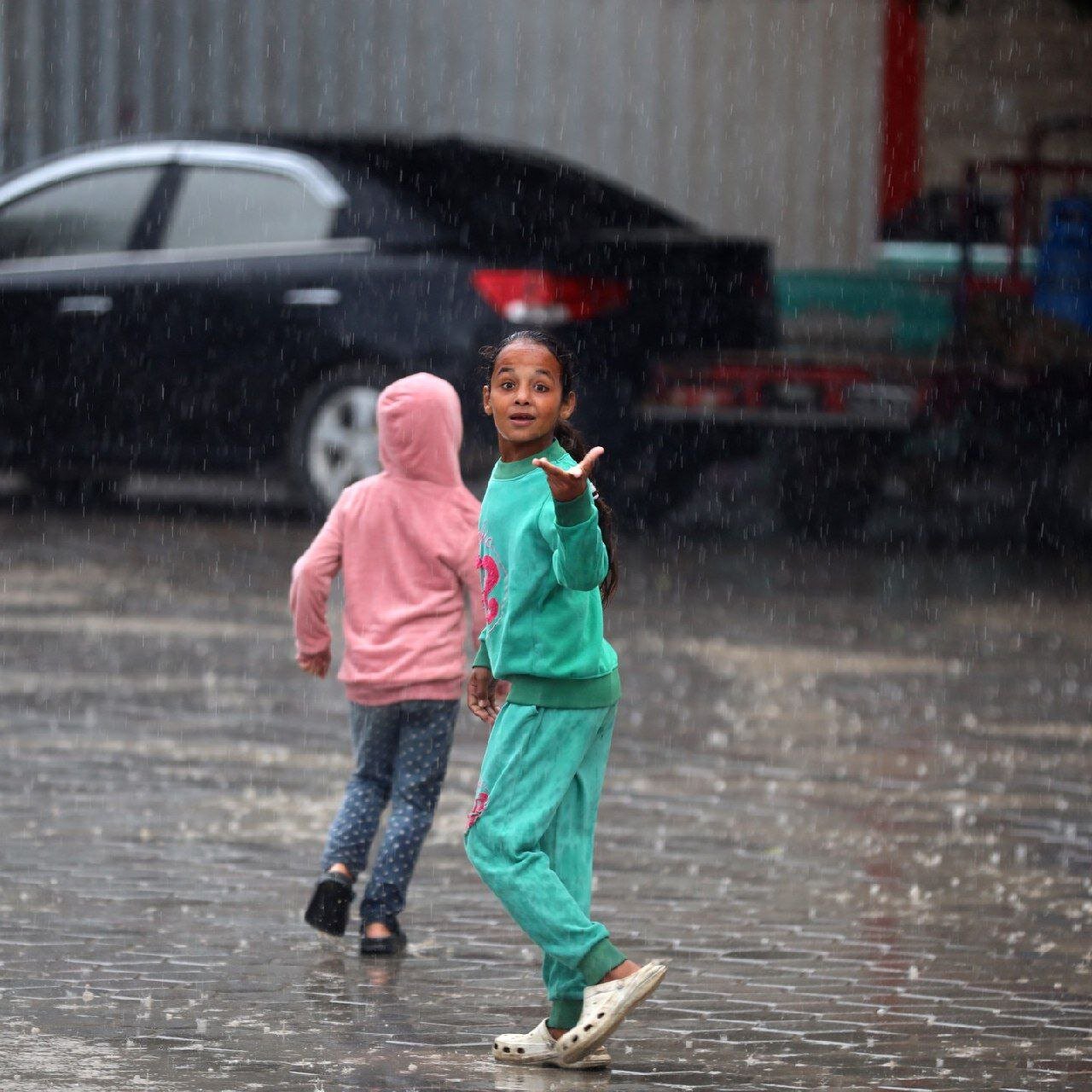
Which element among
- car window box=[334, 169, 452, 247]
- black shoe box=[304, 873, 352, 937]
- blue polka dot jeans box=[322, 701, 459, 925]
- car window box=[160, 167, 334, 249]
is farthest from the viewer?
car window box=[160, 167, 334, 249]

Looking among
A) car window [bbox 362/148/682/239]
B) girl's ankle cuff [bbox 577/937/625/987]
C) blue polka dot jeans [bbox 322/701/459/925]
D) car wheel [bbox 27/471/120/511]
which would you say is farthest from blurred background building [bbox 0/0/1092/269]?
girl's ankle cuff [bbox 577/937/625/987]

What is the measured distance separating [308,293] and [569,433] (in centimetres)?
901

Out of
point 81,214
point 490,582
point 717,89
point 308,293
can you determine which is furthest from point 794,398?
point 490,582

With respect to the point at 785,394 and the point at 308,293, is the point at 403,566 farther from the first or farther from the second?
the point at 308,293

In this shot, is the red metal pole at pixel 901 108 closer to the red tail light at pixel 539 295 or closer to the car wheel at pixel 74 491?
the red tail light at pixel 539 295

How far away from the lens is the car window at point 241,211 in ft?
46.4

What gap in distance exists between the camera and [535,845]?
4848 mm

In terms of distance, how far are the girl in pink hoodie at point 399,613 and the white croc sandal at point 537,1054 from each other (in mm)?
1090

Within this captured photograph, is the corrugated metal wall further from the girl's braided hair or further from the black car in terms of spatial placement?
the girl's braided hair

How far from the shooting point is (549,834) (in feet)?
16.2

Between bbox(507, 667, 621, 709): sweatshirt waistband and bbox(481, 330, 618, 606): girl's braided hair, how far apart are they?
18cm

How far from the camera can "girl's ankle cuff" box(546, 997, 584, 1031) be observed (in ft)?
16.0

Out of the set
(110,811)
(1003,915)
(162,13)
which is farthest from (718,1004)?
(162,13)

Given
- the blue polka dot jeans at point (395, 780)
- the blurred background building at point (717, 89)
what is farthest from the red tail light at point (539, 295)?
the blue polka dot jeans at point (395, 780)
